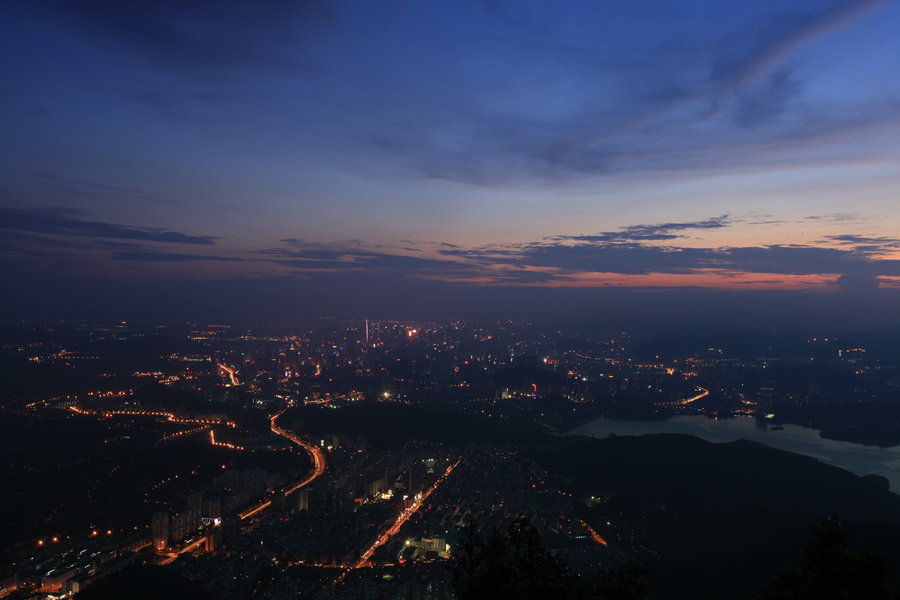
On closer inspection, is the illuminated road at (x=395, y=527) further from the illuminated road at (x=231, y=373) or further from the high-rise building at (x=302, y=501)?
the illuminated road at (x=231, y=373)

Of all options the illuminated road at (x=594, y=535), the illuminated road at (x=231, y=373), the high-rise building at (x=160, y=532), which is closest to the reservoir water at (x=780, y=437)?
the illuminated road at (x=594, y=535)

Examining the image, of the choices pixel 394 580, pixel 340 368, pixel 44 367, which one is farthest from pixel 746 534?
pixel 44 367

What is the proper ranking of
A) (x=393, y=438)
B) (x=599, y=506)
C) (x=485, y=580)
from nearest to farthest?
(x=485, y=580)
(x=599, y=506)
(x=393, y=438)

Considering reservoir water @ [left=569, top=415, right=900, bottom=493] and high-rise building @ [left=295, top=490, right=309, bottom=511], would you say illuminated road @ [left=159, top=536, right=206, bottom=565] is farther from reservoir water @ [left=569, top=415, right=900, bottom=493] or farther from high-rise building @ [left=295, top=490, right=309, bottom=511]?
reservoir water @ [left=569, top=415, right=900, bottom=493]

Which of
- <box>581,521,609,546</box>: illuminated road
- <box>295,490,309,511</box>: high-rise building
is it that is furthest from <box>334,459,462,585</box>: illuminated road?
<box>581,521,609,546</box>: illuminated road

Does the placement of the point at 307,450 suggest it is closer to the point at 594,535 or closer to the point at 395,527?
the point at 395,527

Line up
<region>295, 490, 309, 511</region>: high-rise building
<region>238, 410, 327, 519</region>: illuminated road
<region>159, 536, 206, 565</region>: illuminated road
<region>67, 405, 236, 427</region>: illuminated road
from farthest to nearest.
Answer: <region>67, 405, 236, 427</region>: illuminated road
<region>238, 410, 327, 519</region>: illuminated road
<region>295, 490, 309, 511</region>: high-rise building
<region>159, 536, 206, 565</region>: illuminated road

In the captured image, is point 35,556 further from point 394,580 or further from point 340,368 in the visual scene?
point 340,368
